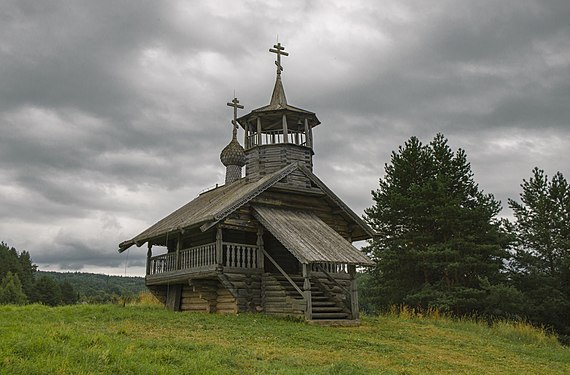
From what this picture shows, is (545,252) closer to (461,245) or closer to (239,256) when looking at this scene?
(461,245)

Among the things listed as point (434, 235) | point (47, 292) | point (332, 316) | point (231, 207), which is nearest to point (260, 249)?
point (231, 207)

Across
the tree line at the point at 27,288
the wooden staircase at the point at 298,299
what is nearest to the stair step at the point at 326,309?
the wooden staircase at the point at 298,299

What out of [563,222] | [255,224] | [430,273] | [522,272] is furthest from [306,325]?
[563,222]

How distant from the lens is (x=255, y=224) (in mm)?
18312

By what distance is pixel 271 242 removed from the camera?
65.5 ft

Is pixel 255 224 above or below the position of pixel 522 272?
above

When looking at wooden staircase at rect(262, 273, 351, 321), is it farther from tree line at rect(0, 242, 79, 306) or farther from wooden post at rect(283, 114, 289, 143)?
tree line at rect(0, 242, 79, 306)

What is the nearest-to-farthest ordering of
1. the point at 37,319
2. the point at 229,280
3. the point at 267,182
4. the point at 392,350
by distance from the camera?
the point at 392,350, the point at 37,319, the point at 229,280, the point at 267,182

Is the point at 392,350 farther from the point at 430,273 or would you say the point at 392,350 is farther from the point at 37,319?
the point at 430,273

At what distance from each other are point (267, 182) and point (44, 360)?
11988 millimetres

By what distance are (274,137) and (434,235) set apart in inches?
426

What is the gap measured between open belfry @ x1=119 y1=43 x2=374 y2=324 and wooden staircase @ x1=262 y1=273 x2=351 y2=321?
34 mm

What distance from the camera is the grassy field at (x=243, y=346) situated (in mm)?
7195

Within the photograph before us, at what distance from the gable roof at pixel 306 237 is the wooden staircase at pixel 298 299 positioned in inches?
69.1
